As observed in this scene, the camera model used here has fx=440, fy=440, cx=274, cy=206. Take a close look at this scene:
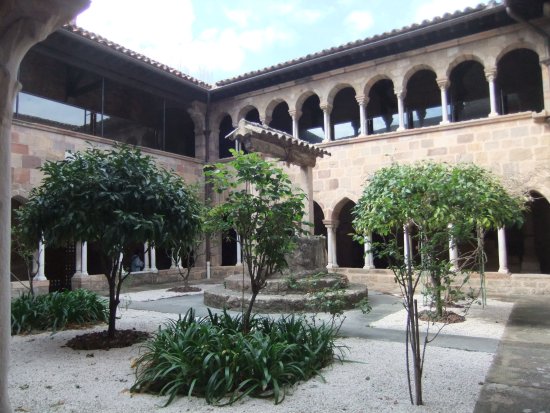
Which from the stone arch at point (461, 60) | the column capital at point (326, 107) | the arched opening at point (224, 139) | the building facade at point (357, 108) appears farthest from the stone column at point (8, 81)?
the arched opening at point (224, 139)

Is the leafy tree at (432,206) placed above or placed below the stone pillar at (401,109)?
below

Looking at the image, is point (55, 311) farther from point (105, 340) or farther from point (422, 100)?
point (422, 100)

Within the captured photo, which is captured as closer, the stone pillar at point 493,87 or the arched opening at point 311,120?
the stone pillar at point 493,87

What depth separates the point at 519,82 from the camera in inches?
451

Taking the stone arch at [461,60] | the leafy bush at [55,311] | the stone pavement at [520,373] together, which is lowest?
the stone pavement at [520,373]

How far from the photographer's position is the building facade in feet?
32.5

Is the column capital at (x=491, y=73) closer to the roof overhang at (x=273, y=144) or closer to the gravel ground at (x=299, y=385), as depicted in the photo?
the roof overhang at (x=273, y=144)

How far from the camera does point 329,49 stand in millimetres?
11844

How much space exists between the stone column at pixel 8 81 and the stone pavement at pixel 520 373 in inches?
111

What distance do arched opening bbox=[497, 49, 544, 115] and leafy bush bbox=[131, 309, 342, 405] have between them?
985 cm

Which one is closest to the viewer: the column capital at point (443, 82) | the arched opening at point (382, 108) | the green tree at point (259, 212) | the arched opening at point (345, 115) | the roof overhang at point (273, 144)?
the green tree at point (259, 212)

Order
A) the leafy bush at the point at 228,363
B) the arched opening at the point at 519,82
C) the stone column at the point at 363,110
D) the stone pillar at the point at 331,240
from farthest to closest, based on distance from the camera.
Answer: the stone pillar at the point at 331,240 → the stone column at the point at 363,110 → the arched opening at the point at 519,82 → the leafy bush at the point at 228,363

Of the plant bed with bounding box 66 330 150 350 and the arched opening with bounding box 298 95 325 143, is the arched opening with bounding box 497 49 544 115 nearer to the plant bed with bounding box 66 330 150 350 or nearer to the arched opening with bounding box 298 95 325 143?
the arched opening with bounding box 298 95 325 143

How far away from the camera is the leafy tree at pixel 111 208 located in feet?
15.3
